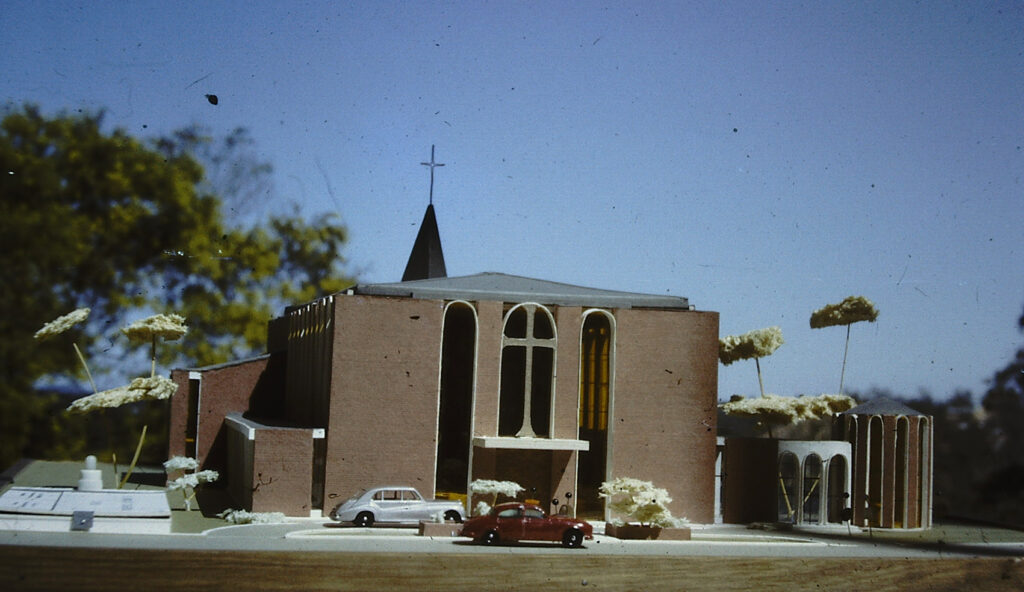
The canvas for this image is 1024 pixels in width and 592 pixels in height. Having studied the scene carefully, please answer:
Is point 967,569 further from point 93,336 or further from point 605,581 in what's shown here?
point 93,336

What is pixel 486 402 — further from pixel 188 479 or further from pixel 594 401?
pixel 188 479

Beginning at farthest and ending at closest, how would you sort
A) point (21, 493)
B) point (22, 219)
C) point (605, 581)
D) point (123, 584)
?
point (22, 219), point (21, 493), point (605, 581), point (123, 584)

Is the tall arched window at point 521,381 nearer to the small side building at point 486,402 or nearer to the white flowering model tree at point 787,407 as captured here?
the small side building at point 486,402

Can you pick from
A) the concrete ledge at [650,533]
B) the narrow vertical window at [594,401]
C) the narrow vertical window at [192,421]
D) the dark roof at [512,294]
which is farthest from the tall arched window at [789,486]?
the narrow vertical window at [192,421]

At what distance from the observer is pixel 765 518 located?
3022 centimetres

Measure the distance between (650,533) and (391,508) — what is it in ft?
20.3

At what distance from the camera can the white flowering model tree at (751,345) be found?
32.8 m

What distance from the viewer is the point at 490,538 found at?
22.4m


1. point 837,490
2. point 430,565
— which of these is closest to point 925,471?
point 837,490

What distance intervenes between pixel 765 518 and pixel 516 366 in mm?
8912

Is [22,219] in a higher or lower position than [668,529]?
higher

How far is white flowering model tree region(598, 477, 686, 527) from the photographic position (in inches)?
985

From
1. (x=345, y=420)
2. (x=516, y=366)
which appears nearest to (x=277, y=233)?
(x=516, y=366)

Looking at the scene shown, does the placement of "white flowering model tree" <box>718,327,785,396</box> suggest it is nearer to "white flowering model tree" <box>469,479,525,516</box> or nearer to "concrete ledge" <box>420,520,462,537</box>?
"white flowering model tree" <box>469,479,525,516</box>
